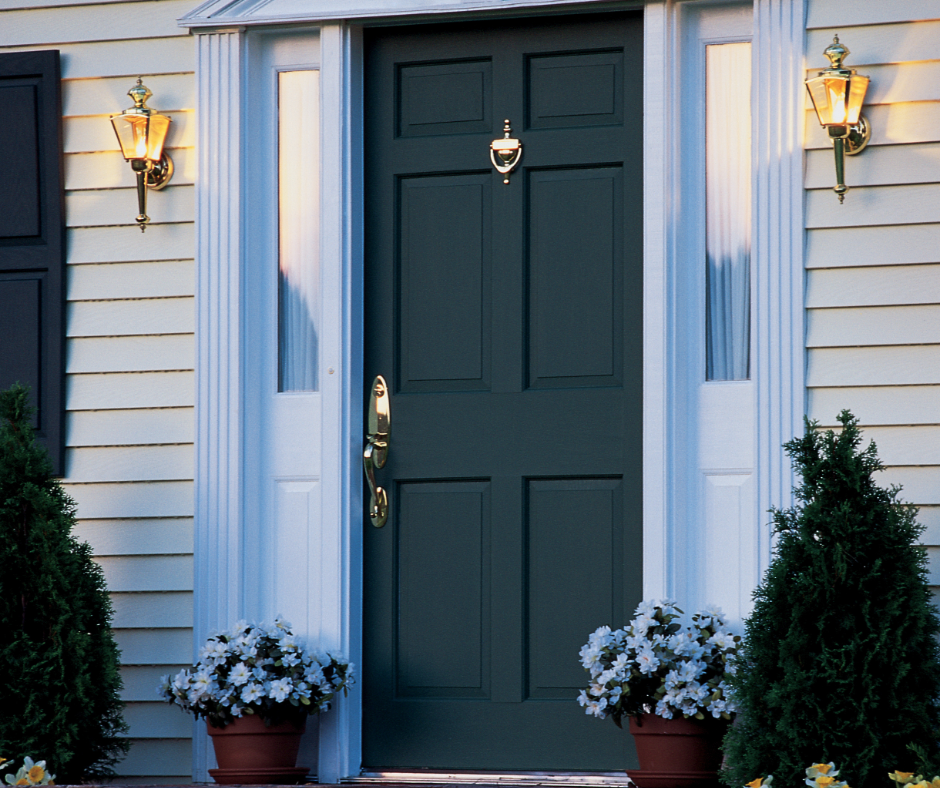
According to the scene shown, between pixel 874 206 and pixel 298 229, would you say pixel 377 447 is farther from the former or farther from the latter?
pixel 874 206

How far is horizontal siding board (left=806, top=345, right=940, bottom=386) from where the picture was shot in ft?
14.5

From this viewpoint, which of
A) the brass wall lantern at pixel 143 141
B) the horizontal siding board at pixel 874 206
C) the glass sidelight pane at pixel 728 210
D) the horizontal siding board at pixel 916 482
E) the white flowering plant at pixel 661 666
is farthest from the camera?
A: the brass wall lantern at pixel 143 141

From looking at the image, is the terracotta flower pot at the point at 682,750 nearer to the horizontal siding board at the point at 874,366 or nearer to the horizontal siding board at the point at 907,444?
the horizontal siding board at the point at 907,444

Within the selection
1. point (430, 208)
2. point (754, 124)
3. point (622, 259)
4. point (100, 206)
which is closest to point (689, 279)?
point (622, 259)

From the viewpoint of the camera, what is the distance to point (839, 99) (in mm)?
4402

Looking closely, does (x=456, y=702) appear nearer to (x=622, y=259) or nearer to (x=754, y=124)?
(x=622, y=259)

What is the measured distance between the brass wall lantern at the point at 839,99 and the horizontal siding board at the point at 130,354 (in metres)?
2.13

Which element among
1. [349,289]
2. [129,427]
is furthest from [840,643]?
[129,427]

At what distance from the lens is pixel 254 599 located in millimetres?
4859

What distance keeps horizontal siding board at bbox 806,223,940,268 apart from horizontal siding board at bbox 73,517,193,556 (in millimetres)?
2187

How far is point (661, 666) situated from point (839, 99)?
1742mm

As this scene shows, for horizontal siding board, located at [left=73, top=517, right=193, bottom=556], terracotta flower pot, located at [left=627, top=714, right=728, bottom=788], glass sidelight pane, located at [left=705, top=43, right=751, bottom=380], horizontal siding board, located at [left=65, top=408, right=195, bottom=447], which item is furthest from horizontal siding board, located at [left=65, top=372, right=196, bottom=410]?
terracotta flower pot, located at [left=627, top=714, right=728, bottom=788]

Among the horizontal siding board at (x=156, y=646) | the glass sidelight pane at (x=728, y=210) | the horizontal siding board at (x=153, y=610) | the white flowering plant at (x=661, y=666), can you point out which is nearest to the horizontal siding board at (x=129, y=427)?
the horizontal siding board at (x=153, y=610)

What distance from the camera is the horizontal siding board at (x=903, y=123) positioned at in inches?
177
